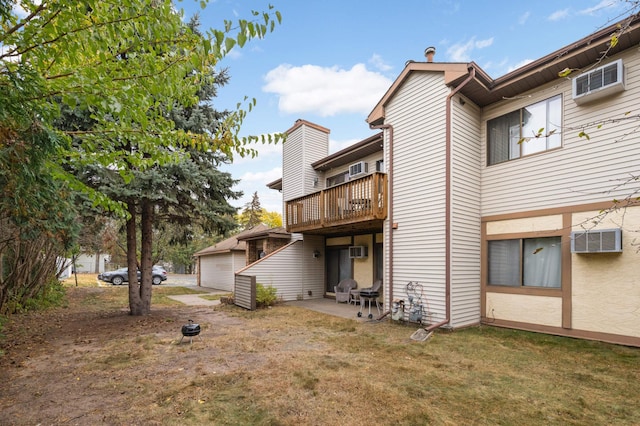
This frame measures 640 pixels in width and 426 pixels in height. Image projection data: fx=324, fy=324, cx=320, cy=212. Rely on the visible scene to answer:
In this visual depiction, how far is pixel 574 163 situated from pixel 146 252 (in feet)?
34.6

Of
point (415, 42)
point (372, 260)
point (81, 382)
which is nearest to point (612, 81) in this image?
point (415, 42)

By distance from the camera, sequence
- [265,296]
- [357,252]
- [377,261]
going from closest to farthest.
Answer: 1. [265,296]
2. [377,261]
3. [357,252]

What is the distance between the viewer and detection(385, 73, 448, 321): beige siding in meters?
7.53

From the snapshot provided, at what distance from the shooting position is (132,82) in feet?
11.5

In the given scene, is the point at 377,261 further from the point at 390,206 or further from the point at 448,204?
the point at 448,204

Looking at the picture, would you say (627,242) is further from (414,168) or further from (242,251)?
(242,251)

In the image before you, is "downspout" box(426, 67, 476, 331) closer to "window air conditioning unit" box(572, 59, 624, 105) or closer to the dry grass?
the dry grass

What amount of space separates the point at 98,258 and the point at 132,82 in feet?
127

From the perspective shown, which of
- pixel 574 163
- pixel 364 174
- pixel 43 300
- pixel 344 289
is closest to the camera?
pixel 574 163

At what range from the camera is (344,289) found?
38.5ft

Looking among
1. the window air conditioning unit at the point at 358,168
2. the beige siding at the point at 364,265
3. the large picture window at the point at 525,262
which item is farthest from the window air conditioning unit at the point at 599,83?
the beige siding at the point at 364,265

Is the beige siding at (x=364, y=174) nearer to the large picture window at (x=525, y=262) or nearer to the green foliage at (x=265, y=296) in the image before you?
the large picture window at (x=525, y=262)

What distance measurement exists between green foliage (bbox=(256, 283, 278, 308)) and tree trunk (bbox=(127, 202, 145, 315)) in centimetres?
336

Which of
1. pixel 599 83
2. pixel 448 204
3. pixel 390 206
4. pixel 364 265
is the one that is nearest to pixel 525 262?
pixel 448 204
